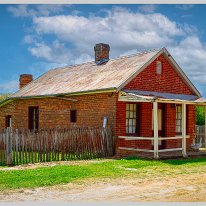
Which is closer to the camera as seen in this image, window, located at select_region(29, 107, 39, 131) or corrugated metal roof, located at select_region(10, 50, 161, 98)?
corrugated metal roof, located at select_region(10, 50, 161, 98)

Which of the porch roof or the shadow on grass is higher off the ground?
the porch roof

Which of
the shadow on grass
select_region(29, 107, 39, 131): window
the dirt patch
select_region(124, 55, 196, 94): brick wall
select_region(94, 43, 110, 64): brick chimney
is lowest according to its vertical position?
the dirt patch

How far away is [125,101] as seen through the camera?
766 inches

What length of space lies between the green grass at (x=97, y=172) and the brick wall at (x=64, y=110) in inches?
140

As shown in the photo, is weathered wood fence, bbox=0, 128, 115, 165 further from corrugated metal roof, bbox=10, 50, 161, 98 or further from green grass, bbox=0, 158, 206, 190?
corrugated metal roof, bbox=10, 50, 161, 98

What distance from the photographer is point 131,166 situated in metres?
15.4

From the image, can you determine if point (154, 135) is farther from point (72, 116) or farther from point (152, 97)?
point (72, 116)

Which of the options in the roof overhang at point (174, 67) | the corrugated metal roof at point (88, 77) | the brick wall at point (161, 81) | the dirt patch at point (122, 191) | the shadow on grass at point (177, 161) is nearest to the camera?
the dirt patch at point (122, 191)

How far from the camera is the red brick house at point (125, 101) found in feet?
63.1

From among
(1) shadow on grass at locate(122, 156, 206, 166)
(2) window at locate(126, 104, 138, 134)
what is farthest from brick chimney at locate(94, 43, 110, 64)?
(1) shadow on grass at locate(122, 156, 206, 166)

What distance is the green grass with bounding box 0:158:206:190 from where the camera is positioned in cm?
1185

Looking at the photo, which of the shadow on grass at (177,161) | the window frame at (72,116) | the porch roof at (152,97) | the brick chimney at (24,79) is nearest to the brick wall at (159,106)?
the porch roof at (152,97)

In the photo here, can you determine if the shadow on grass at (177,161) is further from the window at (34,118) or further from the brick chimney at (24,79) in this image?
the brick chimney at (24,79)

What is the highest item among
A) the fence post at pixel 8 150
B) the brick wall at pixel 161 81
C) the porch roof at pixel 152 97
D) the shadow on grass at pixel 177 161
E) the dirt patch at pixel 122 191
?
the brick wall at pixel 161 81
